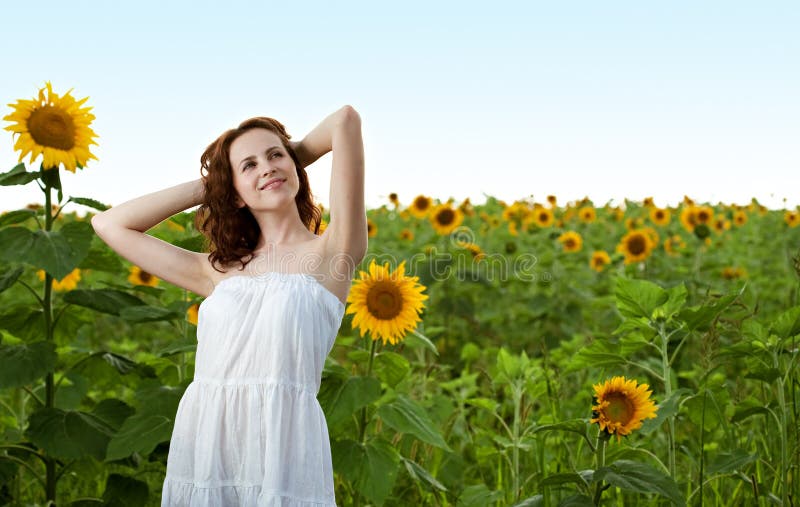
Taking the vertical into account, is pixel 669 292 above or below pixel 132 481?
above

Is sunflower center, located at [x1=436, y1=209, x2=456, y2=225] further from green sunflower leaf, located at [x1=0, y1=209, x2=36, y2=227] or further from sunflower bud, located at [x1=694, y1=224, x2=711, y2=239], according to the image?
green sunflower leaf, located at [x1=0, y1=209, x2=36, y2=227]

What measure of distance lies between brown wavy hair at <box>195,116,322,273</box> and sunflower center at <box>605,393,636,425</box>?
0.99 meters

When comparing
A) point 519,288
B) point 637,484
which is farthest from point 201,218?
point 519,288

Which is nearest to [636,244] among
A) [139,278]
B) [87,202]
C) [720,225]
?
[139,278]

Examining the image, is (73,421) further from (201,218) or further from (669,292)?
(669,292)

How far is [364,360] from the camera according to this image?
272 centimetres

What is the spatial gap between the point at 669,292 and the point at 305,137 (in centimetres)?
118

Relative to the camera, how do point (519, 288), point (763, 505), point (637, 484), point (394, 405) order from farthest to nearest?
1. point (519, 288)
2. point (763, 505)
3. point (394, 405)
4. point (637, 484)

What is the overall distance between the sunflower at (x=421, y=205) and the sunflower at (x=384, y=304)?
5.04m

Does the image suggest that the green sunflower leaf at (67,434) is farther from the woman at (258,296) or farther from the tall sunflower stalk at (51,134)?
the woman at (258,296)

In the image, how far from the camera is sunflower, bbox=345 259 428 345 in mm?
2598

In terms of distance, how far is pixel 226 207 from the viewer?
7.25 feet

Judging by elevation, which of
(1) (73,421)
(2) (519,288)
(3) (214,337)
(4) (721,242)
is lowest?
(1) (73,421)

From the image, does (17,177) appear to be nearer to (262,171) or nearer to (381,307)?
(262,171)
